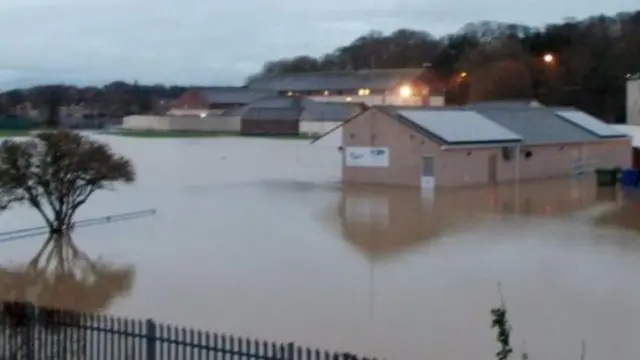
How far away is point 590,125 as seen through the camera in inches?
1885

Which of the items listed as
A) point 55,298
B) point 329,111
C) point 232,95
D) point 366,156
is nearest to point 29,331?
point 55,298

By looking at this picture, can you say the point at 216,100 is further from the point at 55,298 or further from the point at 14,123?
the point at 55,298

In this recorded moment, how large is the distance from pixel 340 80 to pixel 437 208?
8671cm

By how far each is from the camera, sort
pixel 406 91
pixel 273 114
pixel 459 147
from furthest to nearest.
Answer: pixel 406 91 < pixel 273 114 < pixel 459 147

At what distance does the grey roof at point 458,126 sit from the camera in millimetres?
38188

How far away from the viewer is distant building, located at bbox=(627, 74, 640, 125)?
190ft

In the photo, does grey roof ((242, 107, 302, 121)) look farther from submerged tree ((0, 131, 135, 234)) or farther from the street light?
submerged tree ((0, 131, 135, 234))

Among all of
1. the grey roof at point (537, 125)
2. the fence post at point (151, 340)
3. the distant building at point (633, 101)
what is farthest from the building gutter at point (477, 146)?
Result: the fence post at point (151, 340)

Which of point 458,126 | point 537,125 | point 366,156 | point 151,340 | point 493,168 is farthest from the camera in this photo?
point 537,125

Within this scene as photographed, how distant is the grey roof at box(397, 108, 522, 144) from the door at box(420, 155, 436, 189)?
3.39 ft

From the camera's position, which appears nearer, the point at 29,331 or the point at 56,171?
the point at 29,331

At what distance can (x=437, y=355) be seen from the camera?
12.7 meters

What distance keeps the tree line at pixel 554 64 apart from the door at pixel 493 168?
34123 millimetres


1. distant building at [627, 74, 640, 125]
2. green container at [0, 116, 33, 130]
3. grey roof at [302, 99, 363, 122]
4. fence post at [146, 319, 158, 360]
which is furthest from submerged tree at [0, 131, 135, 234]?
green container at [0, 116, 33, 130]
